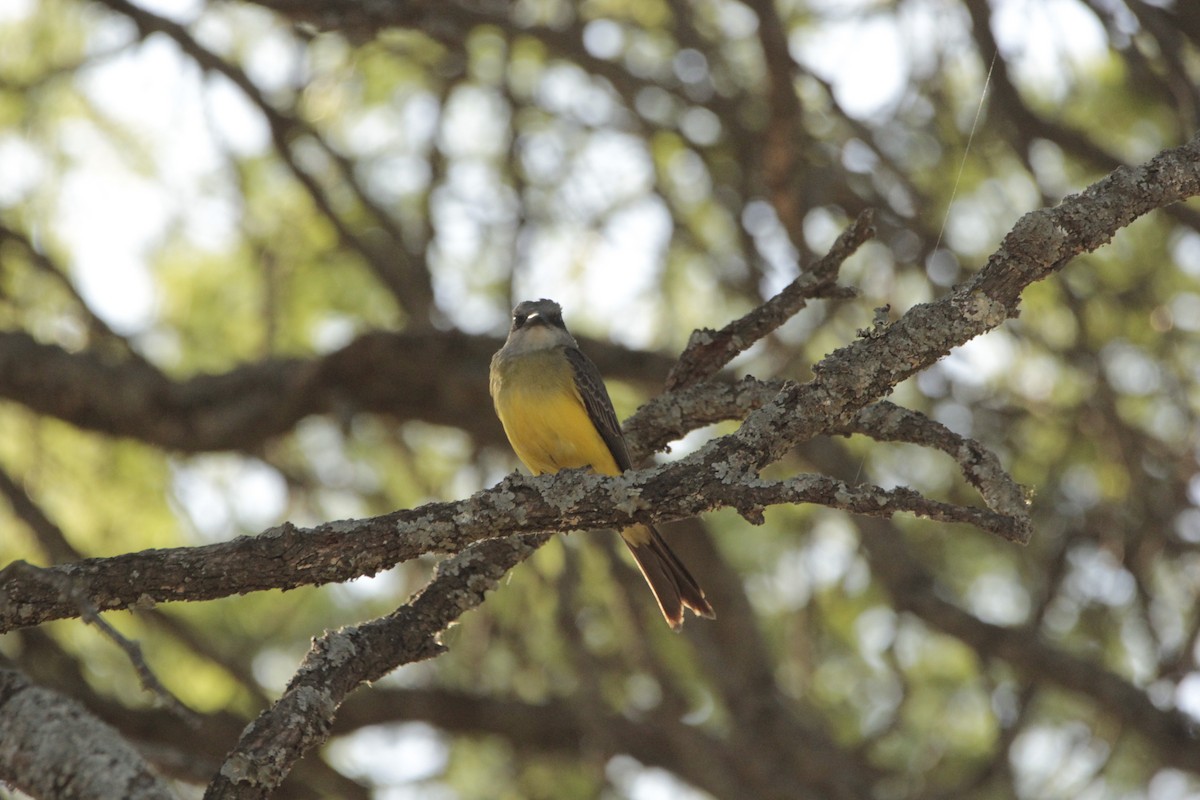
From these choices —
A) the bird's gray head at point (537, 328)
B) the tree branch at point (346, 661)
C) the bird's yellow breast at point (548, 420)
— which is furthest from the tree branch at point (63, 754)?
the bird's gray head at point (537, 328)

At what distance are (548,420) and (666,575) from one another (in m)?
0.83

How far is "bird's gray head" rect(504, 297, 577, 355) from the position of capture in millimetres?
6176

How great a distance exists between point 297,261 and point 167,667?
2760 millimetres

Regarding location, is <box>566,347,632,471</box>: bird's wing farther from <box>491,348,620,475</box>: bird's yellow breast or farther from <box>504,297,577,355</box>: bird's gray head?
<box>504,297,577,355</box>: bird's gray head

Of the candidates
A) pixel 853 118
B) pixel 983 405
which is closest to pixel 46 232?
pixel 853 118

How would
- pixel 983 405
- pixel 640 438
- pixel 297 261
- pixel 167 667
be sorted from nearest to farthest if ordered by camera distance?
pixel 640 438 → pixel 983 405 → pixel 167 667 → pixel 297 261

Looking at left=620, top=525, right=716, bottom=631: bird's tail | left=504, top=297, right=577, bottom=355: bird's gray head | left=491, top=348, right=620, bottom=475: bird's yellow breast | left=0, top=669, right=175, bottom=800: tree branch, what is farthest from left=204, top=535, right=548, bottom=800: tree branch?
left=504, top=297, right=577, bottom=355: bird's gray head

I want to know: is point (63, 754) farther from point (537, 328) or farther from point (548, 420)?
point (537, 328)

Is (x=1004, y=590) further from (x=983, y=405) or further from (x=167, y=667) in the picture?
(x=167, y=667)

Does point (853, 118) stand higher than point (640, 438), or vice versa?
point (853, 118)

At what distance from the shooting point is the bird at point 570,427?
5.26 metres

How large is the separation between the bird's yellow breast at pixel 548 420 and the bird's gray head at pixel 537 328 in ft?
0.94

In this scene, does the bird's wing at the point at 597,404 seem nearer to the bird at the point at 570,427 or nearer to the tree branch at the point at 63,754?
the bird at the point at 570,427

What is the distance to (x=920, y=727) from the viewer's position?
892 centimetres
